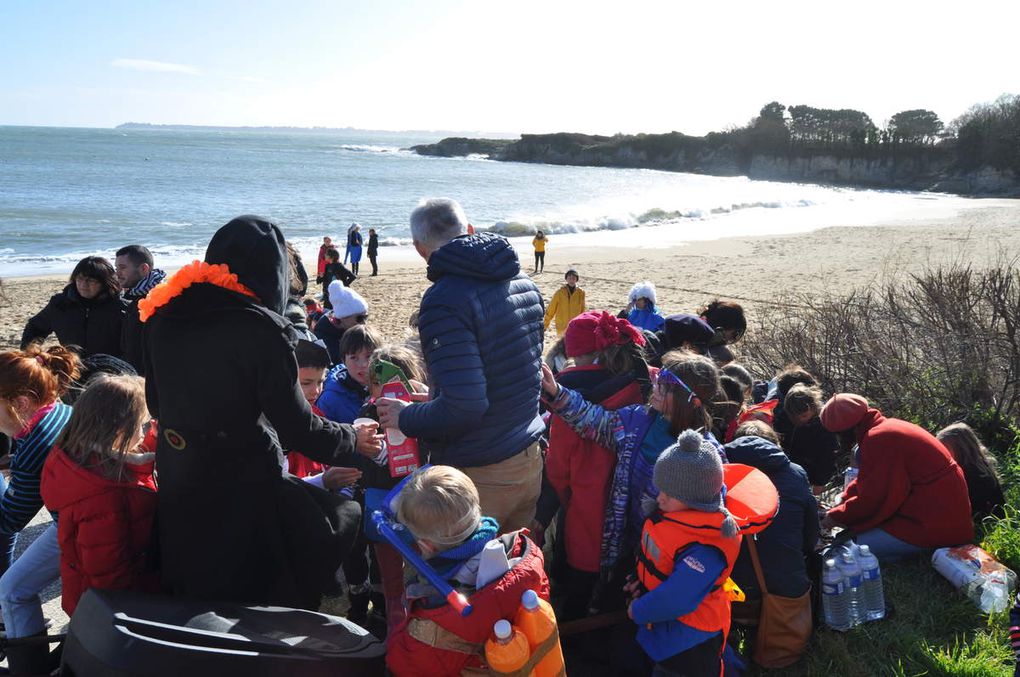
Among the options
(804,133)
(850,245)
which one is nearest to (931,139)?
(804,133)

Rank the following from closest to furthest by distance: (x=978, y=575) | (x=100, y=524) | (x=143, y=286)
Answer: (x=100, y=524) → (x=978, y=575) → (x=143, y=286)

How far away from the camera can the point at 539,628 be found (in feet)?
7.47

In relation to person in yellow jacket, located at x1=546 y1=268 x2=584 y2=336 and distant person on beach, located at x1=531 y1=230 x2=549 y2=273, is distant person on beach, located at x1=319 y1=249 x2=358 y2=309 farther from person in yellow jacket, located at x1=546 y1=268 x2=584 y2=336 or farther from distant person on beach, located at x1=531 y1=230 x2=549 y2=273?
distant person on beach, located at x1=531 y1=230 x2=549 y2=273

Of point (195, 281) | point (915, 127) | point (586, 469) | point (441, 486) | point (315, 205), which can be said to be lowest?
point (586, 469)

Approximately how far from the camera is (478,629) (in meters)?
2.24

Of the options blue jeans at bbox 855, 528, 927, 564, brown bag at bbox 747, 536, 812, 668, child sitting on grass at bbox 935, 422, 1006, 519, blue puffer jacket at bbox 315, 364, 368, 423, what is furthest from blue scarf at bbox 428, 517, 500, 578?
child sitting on grass at bbox 935, 422, 1006, 519

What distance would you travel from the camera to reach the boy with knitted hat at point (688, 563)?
2561mm

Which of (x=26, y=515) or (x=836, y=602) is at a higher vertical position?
(x=26, y=515)

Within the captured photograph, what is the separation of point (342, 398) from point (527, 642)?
2036 millimetres

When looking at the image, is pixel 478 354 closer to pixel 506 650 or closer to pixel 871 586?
pixel 506 650

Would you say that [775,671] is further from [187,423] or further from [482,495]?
[187,423]

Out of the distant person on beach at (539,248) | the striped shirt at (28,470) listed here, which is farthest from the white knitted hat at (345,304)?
the distant person on beach at (539,248)

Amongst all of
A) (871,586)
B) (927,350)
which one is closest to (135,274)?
(871,586)

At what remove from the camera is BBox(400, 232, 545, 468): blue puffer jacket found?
2502mm
